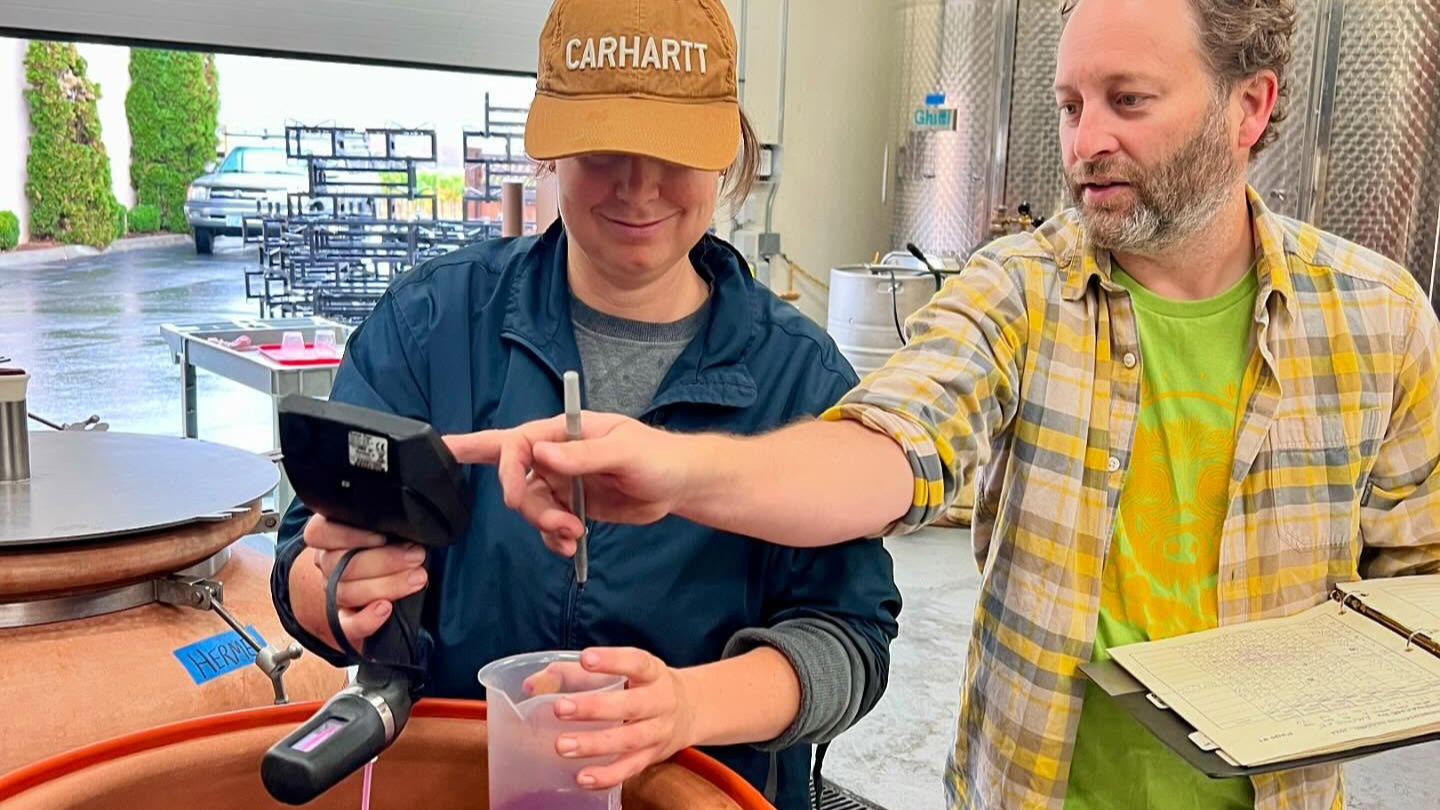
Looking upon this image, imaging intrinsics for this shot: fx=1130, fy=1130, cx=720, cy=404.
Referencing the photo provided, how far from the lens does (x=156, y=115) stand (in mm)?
3822

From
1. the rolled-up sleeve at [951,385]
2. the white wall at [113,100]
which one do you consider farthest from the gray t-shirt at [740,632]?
the white wall at [113,100]

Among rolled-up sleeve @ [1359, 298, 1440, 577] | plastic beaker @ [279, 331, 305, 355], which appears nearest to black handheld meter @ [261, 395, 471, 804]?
→ rolled-up sleeve @ [1359, 298, 1440, 577]

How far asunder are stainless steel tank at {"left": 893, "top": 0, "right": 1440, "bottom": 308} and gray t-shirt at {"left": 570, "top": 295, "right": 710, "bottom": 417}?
409 centimetres

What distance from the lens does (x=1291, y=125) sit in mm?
5133

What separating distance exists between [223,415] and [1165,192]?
184 inches

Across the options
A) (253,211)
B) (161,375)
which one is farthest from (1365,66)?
(161,375)

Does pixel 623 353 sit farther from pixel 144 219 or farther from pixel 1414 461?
pixel 144 219

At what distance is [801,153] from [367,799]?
5.51 metres

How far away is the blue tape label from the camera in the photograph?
1.34 m

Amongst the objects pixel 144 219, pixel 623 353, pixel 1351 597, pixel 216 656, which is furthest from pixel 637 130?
pixel 144 219

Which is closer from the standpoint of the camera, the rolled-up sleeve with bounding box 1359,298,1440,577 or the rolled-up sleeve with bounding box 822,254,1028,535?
the rolled-up sleeve with bounding box 822,254,1028,535

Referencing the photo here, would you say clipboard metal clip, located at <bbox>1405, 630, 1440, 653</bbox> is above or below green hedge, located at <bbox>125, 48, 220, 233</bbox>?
below

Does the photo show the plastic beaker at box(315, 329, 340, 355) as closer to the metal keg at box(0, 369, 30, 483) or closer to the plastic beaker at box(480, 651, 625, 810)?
the metal keg at box(0, 369, 30, 483)

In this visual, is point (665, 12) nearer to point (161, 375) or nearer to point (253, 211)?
point (253, 211)
